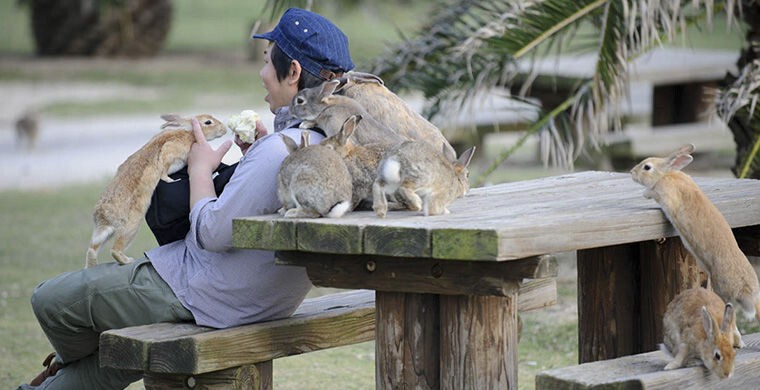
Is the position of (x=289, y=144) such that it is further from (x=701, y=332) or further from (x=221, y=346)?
(x=701, y=332)

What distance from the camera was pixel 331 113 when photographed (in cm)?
403

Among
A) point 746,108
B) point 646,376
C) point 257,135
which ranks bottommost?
point 646,376

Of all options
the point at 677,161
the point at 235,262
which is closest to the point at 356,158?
the point at 235,262

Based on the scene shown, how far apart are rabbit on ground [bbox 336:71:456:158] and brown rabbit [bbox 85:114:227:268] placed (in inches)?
22.8

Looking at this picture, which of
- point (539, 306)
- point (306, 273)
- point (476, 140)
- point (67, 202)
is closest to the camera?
point (306, 273)

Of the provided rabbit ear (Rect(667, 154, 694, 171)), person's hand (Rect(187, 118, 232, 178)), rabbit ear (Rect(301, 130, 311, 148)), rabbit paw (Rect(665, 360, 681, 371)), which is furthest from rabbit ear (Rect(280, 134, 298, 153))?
rabbit paw (Rect(665, 360, 681, 371))

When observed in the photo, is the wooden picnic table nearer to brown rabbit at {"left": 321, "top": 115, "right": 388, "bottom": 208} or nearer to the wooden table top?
the wooden table top

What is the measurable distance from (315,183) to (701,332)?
1177 millimetres

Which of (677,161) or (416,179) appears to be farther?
(677,161)

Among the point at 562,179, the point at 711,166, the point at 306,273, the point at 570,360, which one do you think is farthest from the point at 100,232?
the point at 711,166

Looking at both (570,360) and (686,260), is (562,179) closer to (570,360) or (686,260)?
(686,260)

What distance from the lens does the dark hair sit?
4.19 metres

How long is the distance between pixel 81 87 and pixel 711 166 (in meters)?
13.3

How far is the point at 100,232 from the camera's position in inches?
167
